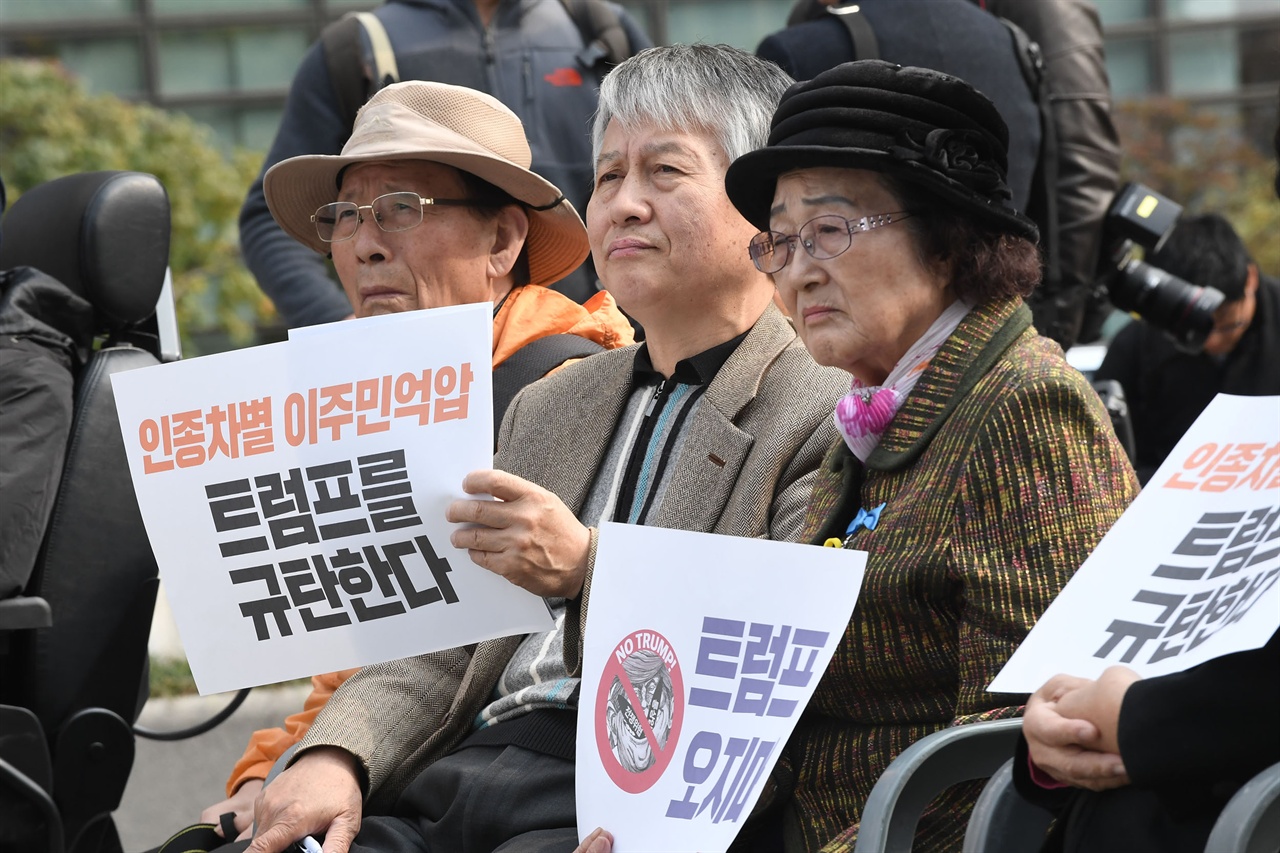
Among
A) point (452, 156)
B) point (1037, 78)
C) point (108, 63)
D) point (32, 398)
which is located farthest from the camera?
point (108, 63)

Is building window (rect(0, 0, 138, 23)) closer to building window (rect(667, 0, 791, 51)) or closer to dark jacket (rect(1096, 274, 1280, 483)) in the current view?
Answer: building window (rect(667, 0, 791, 51))

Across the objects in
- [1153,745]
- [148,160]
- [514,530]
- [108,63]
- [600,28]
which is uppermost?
[600,28]

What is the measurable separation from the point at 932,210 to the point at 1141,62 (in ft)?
55.4

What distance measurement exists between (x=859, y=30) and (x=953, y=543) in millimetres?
1940

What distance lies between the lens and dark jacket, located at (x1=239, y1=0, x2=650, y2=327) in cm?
422

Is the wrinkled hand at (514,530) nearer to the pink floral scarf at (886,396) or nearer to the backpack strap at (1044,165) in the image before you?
the pink floral scarf at (886,396)

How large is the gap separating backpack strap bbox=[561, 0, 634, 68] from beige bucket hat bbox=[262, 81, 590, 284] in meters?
0.89

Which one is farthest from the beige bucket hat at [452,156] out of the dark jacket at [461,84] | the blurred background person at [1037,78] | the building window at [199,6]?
the building window at [199,6]

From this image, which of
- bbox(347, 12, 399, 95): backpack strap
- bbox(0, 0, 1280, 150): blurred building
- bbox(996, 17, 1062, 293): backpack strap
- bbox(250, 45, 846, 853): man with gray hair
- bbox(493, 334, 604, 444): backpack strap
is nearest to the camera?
bbox(250, 45, 846, 853): man with gray hair

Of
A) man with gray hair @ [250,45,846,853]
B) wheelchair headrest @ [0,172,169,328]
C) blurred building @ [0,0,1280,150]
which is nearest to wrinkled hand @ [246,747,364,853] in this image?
man with gray hair @ [250,45,846,853]

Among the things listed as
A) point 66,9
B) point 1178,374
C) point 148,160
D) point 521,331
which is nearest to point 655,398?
point 521,331

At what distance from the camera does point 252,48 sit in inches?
706

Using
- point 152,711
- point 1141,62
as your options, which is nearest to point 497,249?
point 152,711

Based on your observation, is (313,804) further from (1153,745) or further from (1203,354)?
(1203,354)
